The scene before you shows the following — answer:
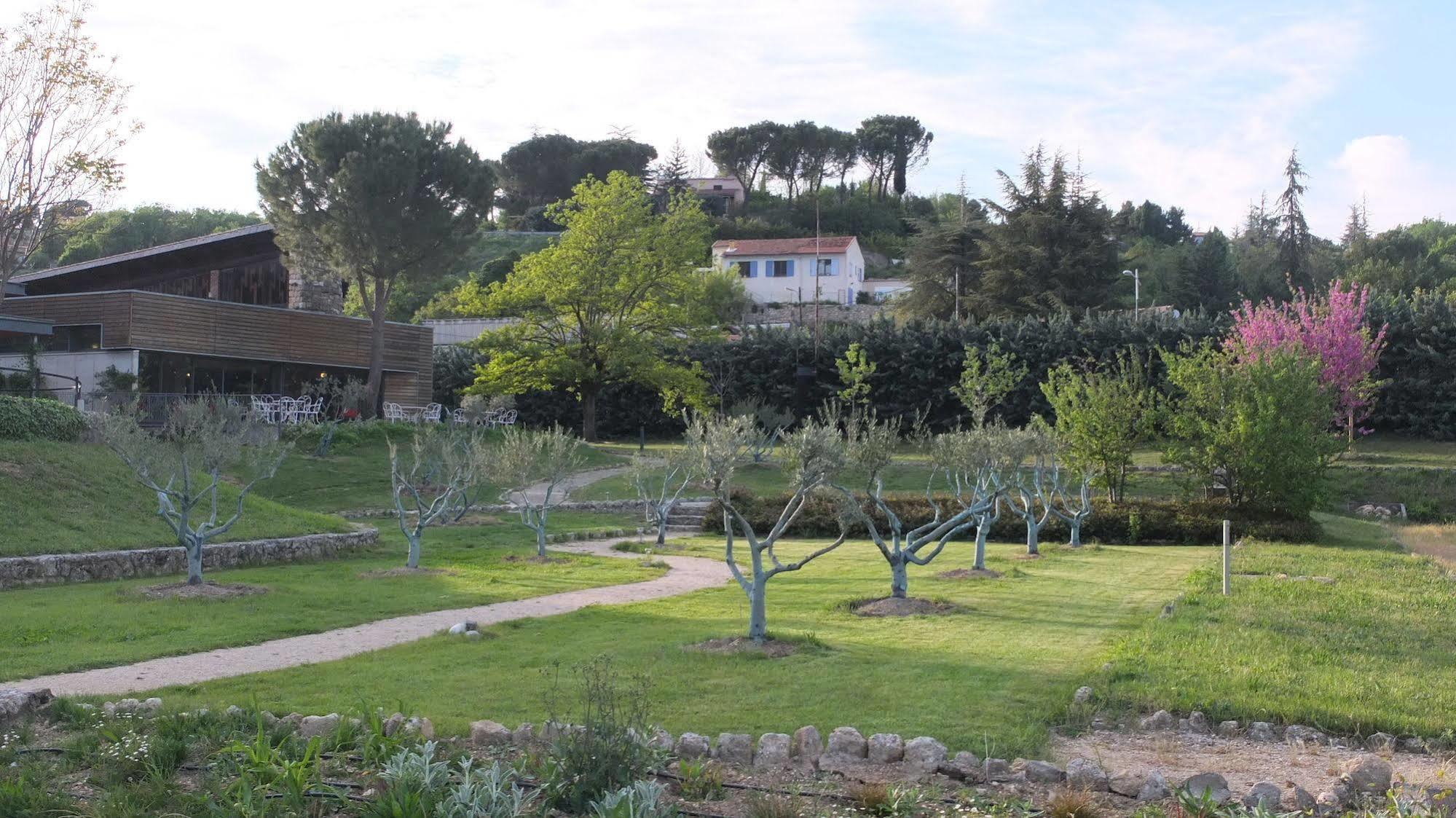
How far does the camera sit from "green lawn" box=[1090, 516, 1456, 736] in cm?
853

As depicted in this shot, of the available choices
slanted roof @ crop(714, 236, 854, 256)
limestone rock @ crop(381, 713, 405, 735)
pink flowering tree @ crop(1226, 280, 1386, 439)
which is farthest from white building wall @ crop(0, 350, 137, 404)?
slanted roof @ crop(714, 236, 854, 256)

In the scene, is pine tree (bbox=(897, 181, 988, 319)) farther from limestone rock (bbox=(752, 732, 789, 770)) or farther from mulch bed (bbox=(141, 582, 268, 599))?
limestone rock (bbox=(752, 732, 789, 770))

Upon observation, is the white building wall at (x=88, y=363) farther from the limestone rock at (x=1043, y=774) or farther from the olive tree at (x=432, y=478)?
the limestone rock at (x=1043, y=774)

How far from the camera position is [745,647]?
11.1 m

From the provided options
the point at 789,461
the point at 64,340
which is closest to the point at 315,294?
the point at 64,340

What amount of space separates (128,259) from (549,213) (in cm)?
1442

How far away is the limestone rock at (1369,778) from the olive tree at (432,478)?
1390 cm

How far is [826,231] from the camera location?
88250 millimetres

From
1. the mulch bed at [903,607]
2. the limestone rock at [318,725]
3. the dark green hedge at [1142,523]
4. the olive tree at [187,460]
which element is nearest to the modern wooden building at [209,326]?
the olive tree at [187,460]

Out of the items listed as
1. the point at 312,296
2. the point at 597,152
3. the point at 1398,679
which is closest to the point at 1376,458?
the point at 1398,679

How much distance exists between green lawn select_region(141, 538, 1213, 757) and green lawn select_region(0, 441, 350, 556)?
7920 millimetres

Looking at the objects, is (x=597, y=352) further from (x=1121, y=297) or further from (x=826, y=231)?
(x=826, y=231)

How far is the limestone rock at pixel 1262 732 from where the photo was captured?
806cm

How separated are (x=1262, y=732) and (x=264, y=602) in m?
11.2
